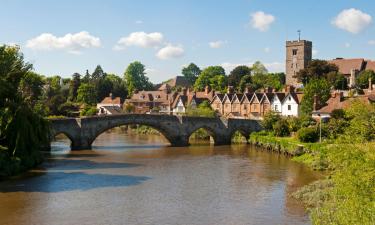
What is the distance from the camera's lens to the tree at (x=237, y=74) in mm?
112188

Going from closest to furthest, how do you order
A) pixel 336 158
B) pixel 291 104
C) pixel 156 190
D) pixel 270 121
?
pixel 336 158 < pixel 156 190 < pixel 270 121 < pixel 291 104

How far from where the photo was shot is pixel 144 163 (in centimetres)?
4578

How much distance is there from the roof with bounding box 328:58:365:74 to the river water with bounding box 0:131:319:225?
49.1 metres

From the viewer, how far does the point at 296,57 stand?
352ft

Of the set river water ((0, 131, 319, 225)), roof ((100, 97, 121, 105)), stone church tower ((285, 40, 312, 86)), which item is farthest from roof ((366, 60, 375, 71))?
river water ((0, 131, 319, 225))

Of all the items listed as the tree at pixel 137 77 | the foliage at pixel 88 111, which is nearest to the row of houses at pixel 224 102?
the foliage at pixel 88 111

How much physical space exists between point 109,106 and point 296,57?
37359 mm

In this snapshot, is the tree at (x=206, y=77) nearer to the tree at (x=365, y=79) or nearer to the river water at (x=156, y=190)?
the tree at (x=365, y=79)

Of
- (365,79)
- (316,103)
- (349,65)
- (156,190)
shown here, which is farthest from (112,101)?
(156,190)

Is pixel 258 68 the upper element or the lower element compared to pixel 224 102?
upper

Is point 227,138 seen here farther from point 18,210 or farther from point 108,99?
point 108,99

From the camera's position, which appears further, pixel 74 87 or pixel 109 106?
pixel 74 87

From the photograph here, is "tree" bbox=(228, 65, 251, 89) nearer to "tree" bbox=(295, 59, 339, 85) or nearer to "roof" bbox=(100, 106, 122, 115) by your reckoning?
"tree" bbox=(295, 59, 339, 85)

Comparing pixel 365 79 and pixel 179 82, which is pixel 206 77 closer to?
pixel 179 82
